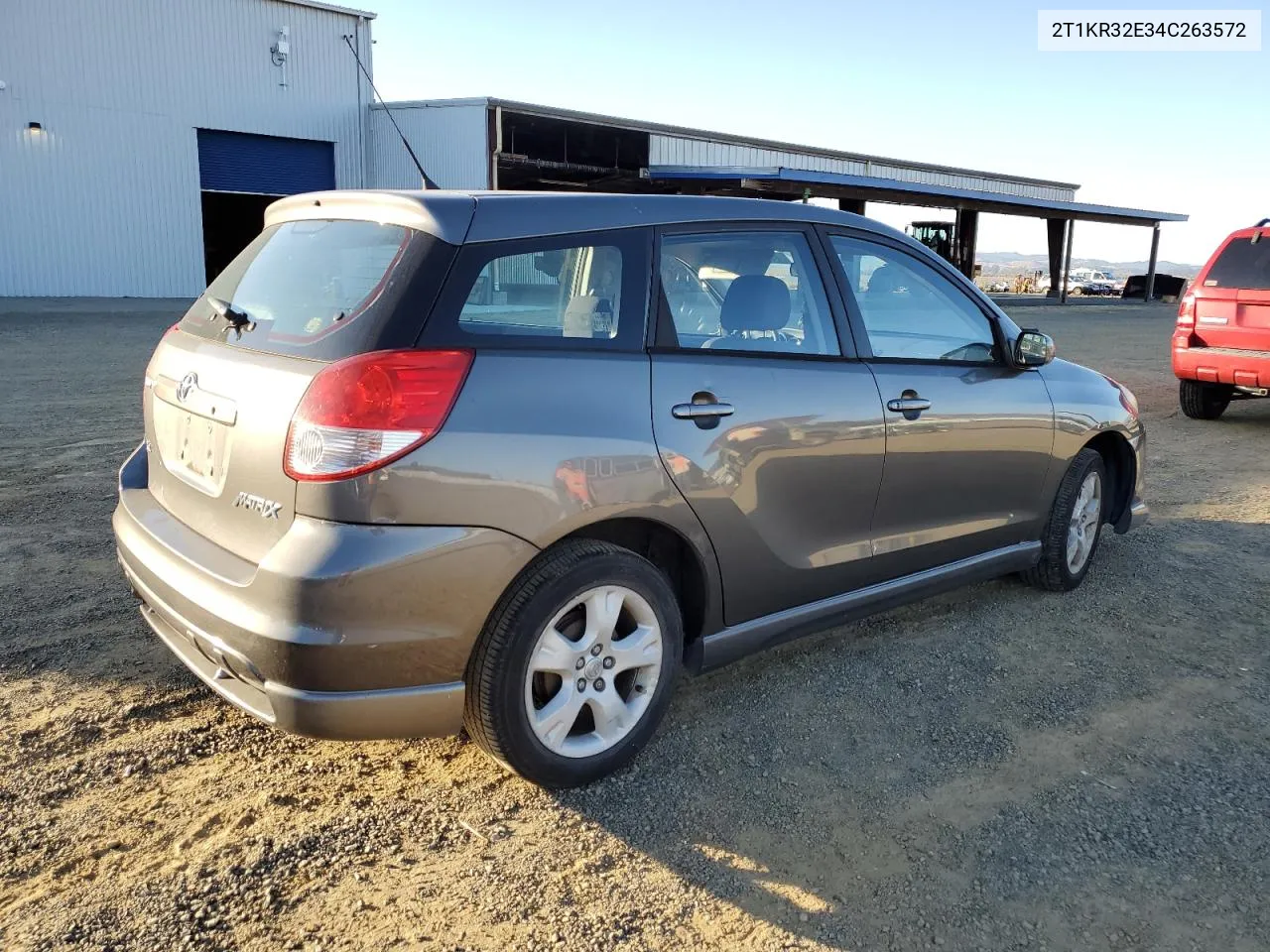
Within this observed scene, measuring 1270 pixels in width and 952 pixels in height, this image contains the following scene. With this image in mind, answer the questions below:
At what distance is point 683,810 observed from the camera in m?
2.84

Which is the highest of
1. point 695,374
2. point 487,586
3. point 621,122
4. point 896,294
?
point 621,122

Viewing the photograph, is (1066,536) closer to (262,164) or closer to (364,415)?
(364,415)

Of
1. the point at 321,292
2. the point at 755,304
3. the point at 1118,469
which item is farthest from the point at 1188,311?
the point at 321,292

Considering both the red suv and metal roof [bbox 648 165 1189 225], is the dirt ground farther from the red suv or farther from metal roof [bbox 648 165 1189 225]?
metal roof [bbox 648 165 1189 225]

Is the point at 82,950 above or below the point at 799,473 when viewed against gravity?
below

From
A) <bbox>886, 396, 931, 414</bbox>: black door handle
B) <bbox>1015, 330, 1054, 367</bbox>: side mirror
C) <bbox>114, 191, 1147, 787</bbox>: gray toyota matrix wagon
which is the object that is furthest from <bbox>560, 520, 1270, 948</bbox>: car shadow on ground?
<bbox>1015, 330, 1054, 367</bbox>: side mirror

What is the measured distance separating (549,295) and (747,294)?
0.84m

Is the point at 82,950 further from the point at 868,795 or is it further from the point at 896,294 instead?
the point at 896,294

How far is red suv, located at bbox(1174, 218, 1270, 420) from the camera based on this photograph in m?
8.69

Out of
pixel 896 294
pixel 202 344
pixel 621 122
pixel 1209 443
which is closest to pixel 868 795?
pixel 896 294

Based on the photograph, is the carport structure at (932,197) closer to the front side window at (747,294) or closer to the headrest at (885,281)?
the headrest at (885,281)

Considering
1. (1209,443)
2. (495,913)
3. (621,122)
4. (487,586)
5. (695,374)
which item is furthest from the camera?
(621,122)

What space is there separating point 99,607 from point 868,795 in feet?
10.2

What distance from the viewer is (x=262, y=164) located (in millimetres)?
24703
